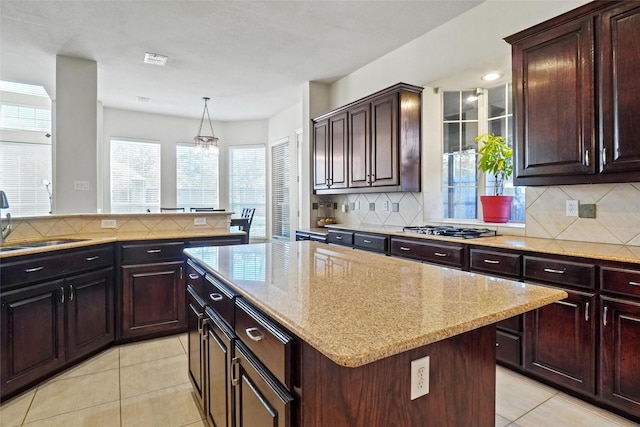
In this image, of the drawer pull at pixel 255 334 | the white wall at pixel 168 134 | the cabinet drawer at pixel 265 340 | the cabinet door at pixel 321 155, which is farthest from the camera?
the white wall at pixel 168 134

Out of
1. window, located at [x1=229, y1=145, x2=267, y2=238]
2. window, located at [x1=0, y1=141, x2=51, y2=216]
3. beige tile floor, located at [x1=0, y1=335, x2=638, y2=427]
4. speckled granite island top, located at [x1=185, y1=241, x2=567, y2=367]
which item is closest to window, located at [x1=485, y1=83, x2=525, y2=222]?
beige tile floor, located at [x1=0, y1=335, x2=638, y2=427]

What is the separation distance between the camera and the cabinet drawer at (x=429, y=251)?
263cm

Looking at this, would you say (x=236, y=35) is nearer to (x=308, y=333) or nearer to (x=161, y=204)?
(x=308, y=333)

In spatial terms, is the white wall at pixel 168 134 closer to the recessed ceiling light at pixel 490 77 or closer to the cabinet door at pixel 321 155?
the cabinet door at pixel 321 155

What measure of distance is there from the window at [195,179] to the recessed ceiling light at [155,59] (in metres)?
2.88

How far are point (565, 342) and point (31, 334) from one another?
338 centimetres

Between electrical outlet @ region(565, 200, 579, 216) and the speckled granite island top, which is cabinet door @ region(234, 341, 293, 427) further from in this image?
electrical outlet @ region(565, 200, 579, 216)

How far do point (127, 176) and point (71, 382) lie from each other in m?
4.79

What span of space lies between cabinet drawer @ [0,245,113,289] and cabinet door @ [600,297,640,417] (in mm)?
3473

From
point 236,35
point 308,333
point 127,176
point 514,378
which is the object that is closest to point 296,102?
point 236,35

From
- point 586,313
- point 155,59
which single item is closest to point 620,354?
point 586,313

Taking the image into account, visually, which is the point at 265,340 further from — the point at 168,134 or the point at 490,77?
the point at 168,134

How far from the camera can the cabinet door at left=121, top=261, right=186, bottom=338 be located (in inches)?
117

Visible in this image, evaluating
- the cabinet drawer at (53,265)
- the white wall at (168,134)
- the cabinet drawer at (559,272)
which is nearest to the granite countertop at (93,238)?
the cabinet drawer at (53,265)
